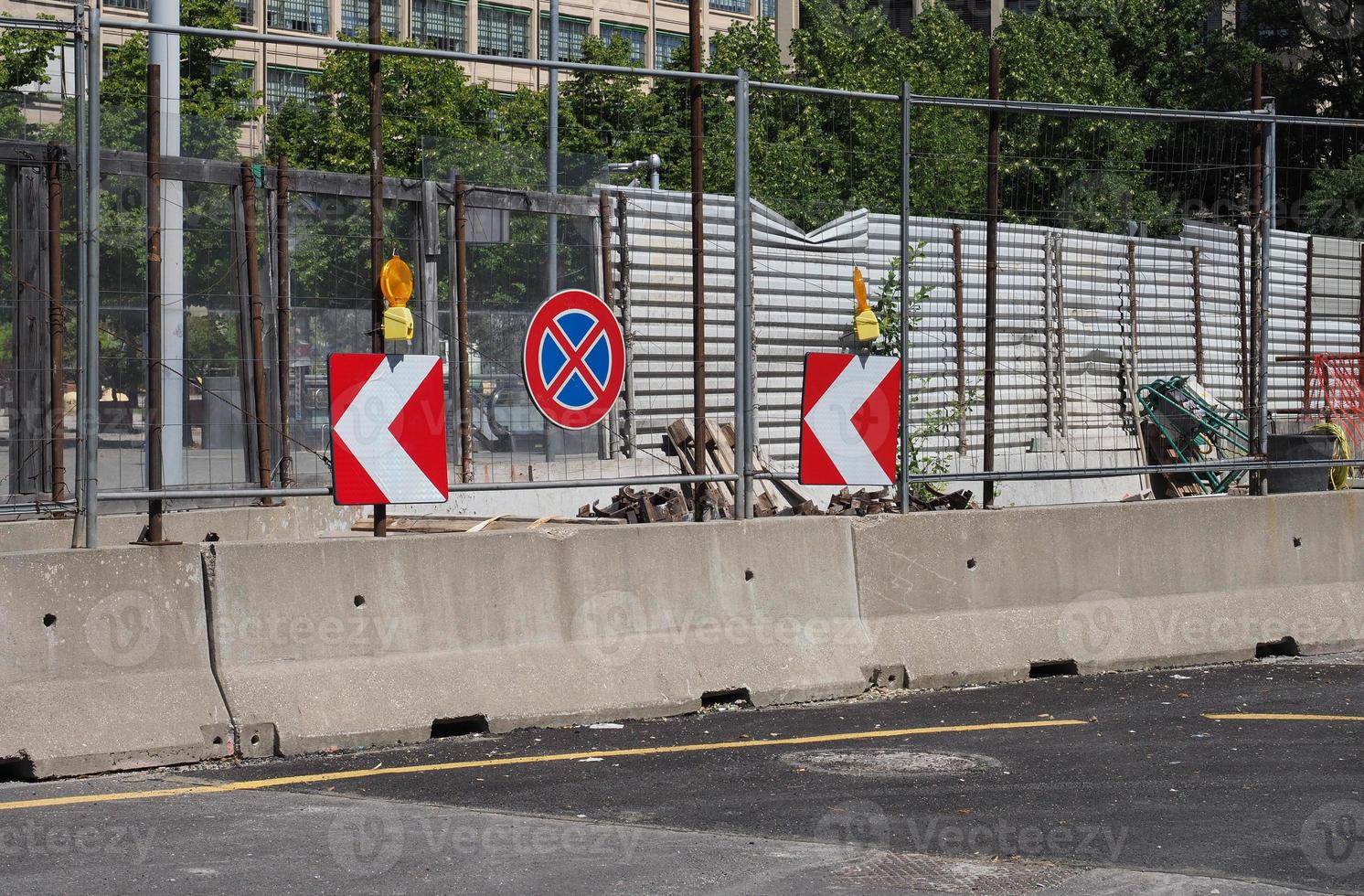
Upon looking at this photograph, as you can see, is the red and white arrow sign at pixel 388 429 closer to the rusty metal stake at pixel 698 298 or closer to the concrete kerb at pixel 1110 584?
the rusty metal stake at pixel 698 298

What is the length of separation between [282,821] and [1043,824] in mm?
2797

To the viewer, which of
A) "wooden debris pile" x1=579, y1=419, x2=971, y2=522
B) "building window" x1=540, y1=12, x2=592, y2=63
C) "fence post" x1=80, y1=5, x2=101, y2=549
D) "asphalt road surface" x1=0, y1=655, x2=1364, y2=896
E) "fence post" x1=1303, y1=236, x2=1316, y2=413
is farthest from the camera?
"building window" x1=540, y1=12, x2=592, y2=63

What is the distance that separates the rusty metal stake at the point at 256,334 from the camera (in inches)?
393

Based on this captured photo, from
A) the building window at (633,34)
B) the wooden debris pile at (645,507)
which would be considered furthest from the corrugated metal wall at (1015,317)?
the building window at (633,34)

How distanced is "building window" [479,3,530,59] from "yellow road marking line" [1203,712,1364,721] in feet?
211

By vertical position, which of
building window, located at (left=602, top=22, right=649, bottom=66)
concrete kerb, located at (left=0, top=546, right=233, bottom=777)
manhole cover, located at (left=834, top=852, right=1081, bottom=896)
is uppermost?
building window, located at (left=602, top=22, right=649, bottom=66)

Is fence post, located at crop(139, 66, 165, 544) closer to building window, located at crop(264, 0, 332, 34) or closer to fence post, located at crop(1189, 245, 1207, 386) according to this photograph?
fence post, located at crop(1189, 245, 1207, 386)

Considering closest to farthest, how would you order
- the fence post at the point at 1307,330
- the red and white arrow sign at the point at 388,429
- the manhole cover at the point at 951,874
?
the manhole cover at the point at 951,874
the red and white arrow sign at the point at 388,429
the fence post at the point at 1307,330

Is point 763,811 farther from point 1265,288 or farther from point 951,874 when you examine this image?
point 1265,288

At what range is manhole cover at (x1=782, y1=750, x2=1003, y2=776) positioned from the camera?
734 cm

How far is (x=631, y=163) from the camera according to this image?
11.1m

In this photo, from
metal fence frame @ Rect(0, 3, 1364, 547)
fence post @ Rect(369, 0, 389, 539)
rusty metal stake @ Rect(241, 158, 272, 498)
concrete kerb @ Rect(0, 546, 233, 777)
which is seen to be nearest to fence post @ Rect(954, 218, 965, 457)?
metal fence frame @ Rect(0, 3, 1364, 547)

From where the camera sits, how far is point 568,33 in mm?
73062

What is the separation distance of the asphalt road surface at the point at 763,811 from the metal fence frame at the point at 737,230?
1386mm
